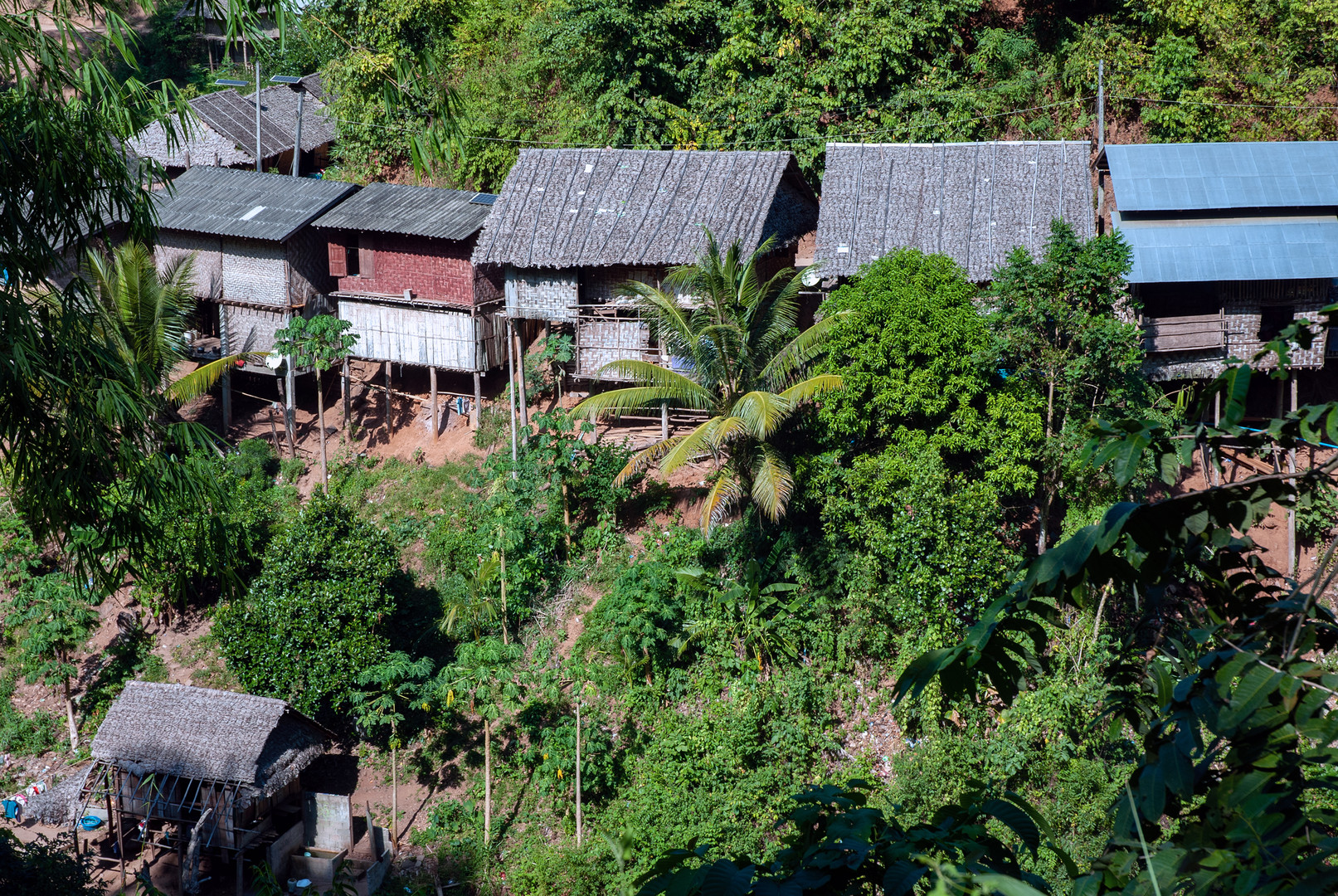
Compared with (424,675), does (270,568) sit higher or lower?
higher

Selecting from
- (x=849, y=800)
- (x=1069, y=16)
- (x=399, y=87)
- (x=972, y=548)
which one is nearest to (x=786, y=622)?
(x=972, y=548)

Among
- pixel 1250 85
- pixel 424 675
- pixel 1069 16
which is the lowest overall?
pixel 424 675

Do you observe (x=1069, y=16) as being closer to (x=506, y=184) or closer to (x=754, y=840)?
(x=506, y=184)

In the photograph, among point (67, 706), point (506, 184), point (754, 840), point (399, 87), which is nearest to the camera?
point (399, 87)

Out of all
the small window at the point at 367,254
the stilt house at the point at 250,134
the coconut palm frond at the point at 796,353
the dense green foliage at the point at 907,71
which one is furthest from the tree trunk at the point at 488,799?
the stilt house at the point at 250,134

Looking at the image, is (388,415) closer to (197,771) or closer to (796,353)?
(197,771)

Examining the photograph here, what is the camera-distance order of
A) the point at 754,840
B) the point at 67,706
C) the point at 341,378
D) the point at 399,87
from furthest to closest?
the point at 341,378 → the point at 67,706 → the point at 754,840 → the point at 399,87

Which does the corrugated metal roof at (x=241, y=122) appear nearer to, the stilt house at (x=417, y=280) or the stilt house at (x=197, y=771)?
the stilt house at (x=417, y=280)

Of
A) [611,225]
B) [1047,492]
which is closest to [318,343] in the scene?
[611,225]
